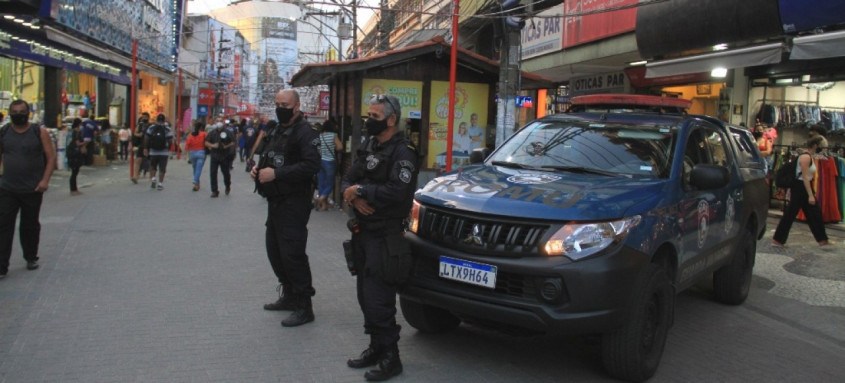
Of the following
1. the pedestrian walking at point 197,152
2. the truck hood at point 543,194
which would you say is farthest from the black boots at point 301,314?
the pedestrian walking at point 197,152

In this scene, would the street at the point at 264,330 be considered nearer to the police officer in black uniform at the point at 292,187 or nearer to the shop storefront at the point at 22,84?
the police officer in black uniform at the point at 292,187

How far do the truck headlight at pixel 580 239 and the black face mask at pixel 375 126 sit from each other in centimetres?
130

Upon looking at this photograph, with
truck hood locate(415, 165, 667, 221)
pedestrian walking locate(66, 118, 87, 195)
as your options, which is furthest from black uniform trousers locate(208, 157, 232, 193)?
truck hood locate(415, 165, 667, 221)

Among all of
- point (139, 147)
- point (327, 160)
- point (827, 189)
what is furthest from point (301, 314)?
point (139, 147)

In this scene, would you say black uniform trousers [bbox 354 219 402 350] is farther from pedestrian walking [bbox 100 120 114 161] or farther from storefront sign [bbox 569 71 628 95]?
pedestrian walking [bbox 100 120 114 161]

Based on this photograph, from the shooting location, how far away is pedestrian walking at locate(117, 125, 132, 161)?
23.9m

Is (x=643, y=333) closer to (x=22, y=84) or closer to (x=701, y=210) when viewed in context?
(x=701, y=210)

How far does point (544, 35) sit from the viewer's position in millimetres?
17656

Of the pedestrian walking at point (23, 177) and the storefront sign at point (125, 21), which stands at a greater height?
the storefront sign at point (125, 21)

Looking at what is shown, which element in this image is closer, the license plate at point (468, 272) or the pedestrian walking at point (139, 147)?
the license plate at point (468, 272)

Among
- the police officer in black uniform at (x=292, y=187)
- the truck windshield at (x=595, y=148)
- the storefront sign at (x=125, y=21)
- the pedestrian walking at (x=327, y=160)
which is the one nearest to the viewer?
the truck windshield at (x=595, y=148)

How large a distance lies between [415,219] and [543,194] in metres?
0.95

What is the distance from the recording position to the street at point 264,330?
4.47 meters

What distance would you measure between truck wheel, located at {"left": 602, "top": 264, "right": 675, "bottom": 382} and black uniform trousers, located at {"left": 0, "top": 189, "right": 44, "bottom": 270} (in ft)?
19.1
